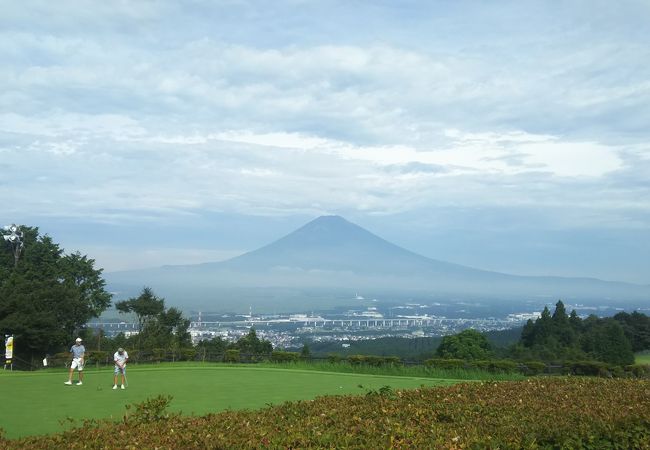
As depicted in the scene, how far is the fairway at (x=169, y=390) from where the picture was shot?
32.1 feet

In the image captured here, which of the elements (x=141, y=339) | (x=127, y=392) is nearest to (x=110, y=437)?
(x=127, y=392)

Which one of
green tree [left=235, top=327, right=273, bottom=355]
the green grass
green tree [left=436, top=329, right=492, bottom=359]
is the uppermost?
green tree [left=436, top=329, right=492, bottom=359]

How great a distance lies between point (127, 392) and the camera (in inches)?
506

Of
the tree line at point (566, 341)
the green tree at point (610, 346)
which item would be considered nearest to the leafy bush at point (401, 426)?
the tree line at point (566, 341)

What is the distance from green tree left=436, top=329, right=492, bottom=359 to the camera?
29.1 meters

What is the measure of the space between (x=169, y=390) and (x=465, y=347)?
1927cm

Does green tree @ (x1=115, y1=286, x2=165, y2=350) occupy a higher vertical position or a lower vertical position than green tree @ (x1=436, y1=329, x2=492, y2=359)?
higher

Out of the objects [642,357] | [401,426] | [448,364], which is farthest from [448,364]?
[642,357]

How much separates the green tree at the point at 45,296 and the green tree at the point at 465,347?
66.4ft

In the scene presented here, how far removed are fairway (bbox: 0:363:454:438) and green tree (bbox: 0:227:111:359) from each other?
557 inches

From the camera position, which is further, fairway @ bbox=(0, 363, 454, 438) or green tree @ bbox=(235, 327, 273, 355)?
green tree @ bbox=(235, 327, 273, 355)

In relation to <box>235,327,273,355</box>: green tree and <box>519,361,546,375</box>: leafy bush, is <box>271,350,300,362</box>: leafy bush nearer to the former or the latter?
<box>519,361,546,375</box>: leafy bush

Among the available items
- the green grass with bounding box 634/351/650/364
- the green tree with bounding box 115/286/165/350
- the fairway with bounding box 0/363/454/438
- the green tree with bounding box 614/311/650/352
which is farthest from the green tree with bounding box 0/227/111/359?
the green tree with bounding box 614/311/650/352

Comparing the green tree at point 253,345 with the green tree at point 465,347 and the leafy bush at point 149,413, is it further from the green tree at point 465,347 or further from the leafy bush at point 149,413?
the leafy bush at point 149,413
